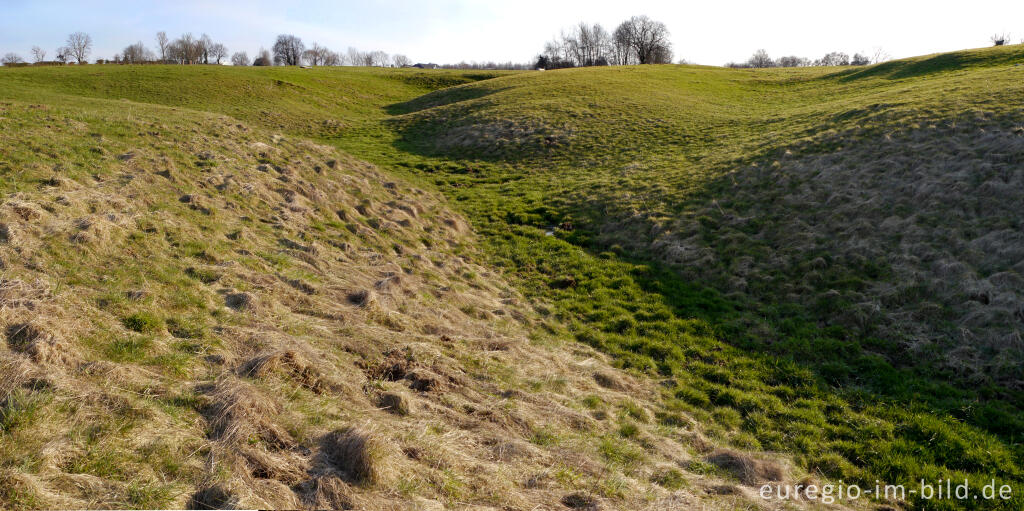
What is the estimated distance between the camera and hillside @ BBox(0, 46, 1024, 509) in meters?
5.56

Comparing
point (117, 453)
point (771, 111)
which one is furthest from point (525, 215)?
point (771, 111)

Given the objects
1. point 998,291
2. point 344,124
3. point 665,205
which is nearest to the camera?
point 998,291

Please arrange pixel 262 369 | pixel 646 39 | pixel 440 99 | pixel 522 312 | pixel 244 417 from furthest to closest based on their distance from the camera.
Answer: pixel 646 39, pixel 440 99, pixel 522 312, pixel 262 369, pixel 244 417

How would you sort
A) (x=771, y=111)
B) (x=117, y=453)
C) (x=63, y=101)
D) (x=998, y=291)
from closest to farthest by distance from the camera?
(x=117, y=453)
(x=998, y=291)
(x=63, y=101)
(x=771, y=111)

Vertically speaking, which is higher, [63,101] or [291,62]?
[291,62]

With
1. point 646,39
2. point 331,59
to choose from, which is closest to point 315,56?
point 331,59

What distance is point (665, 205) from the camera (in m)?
19.0

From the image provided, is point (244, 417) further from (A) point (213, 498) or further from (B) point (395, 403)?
(B) point (395, 403)

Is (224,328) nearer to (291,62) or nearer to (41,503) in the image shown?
(41,503)

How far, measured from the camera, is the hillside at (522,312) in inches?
219

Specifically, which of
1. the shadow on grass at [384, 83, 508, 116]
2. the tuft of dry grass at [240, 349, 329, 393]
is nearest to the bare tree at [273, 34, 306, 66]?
the shadow on grass at [384, 83, 508, 116]

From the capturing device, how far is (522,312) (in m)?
12.8

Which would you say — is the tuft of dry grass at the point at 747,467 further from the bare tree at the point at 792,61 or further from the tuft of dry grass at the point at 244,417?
the bare tree at the point at 792,61

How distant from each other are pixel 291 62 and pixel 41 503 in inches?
6292
